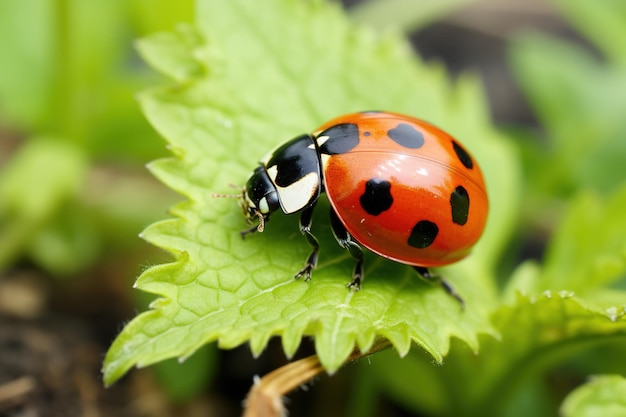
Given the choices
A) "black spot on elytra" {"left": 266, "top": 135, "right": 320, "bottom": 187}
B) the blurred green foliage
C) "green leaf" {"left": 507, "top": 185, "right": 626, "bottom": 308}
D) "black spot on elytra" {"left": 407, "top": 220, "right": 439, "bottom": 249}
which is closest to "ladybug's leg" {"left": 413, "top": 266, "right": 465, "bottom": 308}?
"black spot on elytra" {"left": 407, "top": 220, "right": 439, "bottom": 249}

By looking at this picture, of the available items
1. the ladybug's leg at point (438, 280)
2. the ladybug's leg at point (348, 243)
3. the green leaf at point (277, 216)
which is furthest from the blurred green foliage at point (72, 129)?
the ladybug's leg at point (438, 280)

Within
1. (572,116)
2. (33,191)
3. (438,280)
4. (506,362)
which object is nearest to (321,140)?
(438,280)

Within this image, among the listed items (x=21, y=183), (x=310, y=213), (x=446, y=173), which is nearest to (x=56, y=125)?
(x=21, y=183)

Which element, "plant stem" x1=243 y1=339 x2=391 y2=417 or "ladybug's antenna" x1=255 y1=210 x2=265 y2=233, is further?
"ladybug's antenna" x1=255 y1=210 x2=265 y2=233

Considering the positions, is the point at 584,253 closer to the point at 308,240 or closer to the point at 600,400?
the point at 600,400

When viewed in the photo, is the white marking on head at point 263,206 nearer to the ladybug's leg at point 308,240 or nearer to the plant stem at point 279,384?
the ladybug's leg at point 308,240

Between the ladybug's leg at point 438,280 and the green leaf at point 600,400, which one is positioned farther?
the ladybug's leg at point 438,280

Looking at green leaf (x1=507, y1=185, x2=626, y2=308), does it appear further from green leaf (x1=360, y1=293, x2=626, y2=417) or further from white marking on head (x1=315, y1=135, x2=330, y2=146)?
white marking on head (x1=315, y1=135, x2=330, y2=146)
